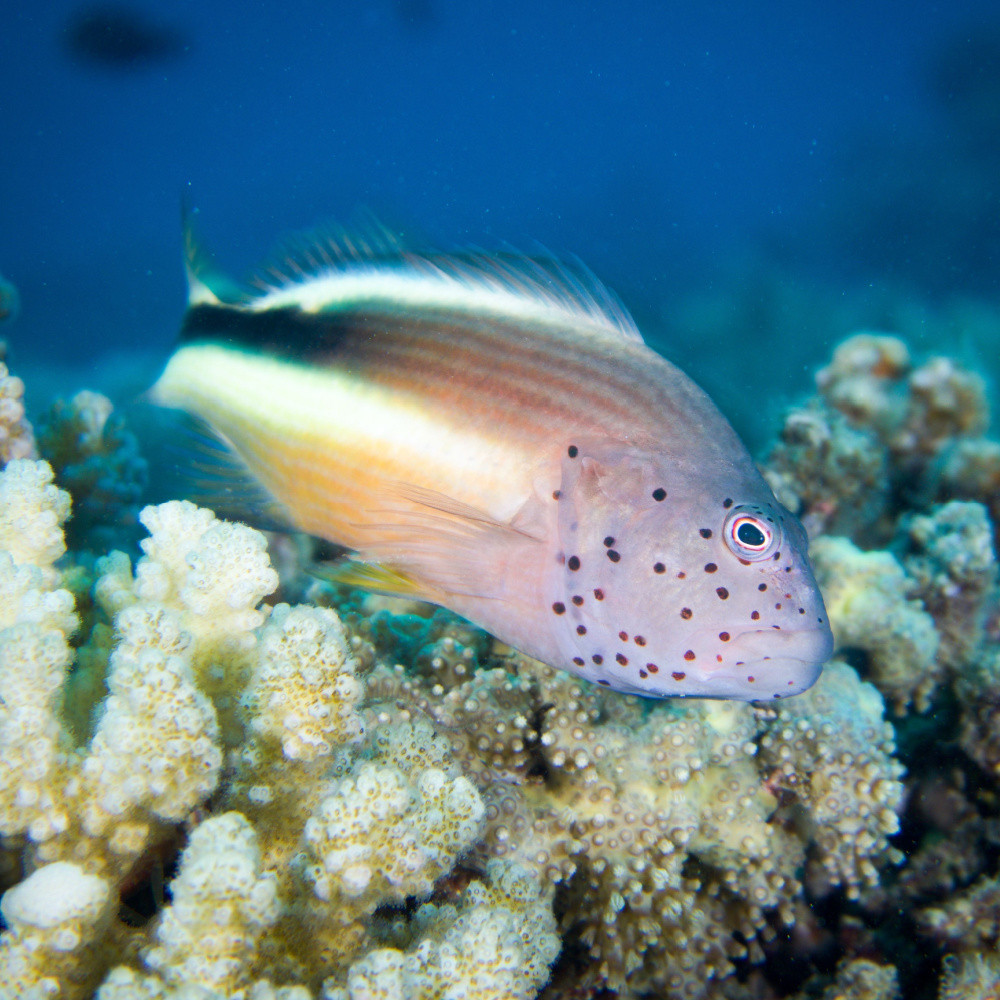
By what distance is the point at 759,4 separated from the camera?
8088cm

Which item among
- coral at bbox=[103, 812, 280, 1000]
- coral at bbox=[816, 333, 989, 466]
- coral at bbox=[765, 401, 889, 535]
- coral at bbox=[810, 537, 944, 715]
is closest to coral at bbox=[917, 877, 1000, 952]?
coral at bbox=[810, 537, 944, 715]

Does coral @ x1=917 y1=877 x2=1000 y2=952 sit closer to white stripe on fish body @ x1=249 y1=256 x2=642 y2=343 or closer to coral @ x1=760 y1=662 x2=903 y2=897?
coral @ x1=760 y1=662 x2=903 y2=897

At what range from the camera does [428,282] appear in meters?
3.04

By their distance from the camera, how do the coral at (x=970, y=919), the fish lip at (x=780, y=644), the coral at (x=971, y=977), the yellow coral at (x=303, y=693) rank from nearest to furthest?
the yellow coral at (x=303, y=693) < the fish lip at (x=780, y=644) < the coral at (x=971, y=977) < the coral at (x=970, y=919)

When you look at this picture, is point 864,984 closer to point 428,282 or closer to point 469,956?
point 469,956

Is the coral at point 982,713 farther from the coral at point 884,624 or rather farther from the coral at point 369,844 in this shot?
the coral at point 369,844

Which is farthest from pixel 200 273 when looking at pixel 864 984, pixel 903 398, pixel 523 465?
pixel 903 398

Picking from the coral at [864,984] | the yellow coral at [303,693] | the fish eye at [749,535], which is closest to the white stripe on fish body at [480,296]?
the fish eye at [749,535]

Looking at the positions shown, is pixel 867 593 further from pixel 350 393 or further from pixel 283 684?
pixel 283 684

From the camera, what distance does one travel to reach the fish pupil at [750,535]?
220 cm

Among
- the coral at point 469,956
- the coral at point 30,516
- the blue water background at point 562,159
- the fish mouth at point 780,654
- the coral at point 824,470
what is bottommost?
the coral at point 469,956

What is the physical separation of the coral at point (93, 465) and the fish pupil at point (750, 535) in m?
4.06

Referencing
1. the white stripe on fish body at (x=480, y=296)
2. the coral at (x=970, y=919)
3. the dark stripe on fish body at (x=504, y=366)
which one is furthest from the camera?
the coral at (x=970, y=919)

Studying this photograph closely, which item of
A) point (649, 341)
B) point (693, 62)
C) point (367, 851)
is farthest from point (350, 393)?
point (693, 62)
